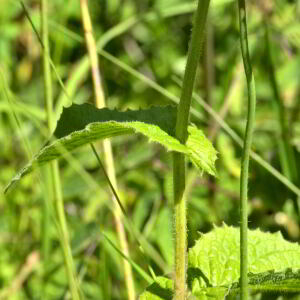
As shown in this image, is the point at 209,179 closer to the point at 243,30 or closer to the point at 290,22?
the point at 290,22

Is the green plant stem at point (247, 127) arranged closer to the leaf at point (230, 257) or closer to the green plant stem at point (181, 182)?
the green plant stem at point (181, 182)

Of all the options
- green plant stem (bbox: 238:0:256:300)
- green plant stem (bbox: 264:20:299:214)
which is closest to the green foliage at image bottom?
green plant stem (bbox: 238:0:256:300)

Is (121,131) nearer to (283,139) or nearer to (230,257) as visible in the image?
(230,257)

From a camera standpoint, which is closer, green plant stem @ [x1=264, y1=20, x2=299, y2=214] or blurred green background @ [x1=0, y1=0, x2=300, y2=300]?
green plant stem @ [x1=264, y1=20, x2=299, y2=214]

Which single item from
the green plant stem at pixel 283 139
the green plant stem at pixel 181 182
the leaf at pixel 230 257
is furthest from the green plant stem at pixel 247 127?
the green plant stem at pixel 283 139

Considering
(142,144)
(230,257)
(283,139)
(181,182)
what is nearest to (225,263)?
(230,257)

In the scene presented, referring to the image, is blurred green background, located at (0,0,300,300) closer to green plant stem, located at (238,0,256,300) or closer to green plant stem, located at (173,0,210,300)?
green plant stem, located at (173,0,210,300)
